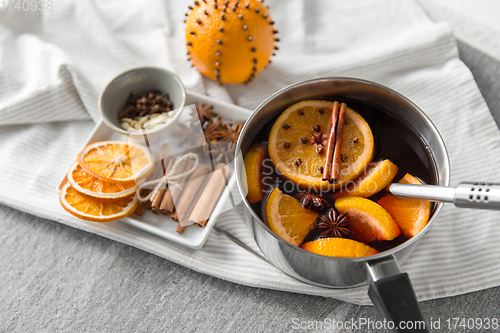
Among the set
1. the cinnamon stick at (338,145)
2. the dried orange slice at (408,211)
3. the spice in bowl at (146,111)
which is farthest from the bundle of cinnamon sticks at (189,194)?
the dried orange slice at (408,211)

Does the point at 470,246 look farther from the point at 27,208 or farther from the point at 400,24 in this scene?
the point at 27,208

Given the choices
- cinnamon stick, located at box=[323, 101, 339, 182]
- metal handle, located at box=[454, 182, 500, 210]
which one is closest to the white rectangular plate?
cinnamon stick, located at box=[323, 101, 339, 182]

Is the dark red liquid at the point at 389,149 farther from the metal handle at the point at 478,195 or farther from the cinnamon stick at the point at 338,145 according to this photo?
the metal handle at the point at 478,195

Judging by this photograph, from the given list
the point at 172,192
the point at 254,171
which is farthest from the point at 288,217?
the point at 172,192

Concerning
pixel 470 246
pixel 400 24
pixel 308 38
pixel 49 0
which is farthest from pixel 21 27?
pixel 470 246

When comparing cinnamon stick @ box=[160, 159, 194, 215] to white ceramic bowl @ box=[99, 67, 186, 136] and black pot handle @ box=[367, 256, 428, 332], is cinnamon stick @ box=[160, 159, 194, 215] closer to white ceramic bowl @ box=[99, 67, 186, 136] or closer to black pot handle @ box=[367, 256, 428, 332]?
white ceramic bowl @ box=[99, 67, 186, 136]

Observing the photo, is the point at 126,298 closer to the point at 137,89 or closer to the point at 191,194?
the point at 191,194
